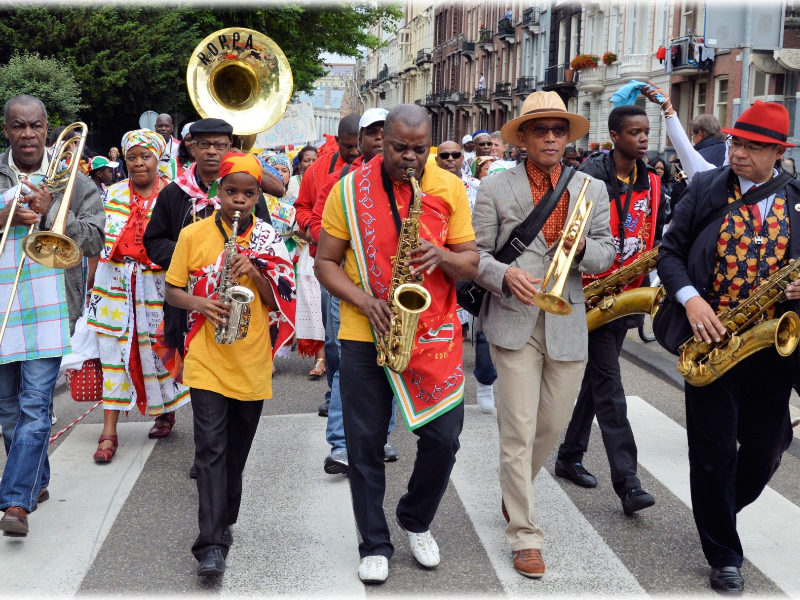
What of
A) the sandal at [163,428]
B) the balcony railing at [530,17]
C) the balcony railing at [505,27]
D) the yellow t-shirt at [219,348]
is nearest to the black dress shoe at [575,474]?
the yellow t-shirt at [219,348]

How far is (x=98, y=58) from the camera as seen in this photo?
24.2m

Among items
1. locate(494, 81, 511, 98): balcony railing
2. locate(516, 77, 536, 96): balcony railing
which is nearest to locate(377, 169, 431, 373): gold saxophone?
Result: locate(516, 77, 536, 96): balcony railing

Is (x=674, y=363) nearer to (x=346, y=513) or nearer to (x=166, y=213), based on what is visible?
(x=346, y=513)

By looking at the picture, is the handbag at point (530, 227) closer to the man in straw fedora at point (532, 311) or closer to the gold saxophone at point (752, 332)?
the man in straw fedora at point (532, 311)

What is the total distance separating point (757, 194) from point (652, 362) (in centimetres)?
539

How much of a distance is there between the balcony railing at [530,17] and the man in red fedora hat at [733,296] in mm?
47750

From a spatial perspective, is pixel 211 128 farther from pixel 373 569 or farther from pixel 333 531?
pixel 373 569

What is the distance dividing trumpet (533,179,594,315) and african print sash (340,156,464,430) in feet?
1.46

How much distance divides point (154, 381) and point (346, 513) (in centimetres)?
194

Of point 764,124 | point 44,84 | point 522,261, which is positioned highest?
point 44,84

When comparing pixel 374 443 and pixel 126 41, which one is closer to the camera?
pixel 374 443

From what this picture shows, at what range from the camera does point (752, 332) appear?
418 centimetres

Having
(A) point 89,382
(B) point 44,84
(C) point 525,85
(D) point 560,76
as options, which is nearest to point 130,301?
(A) point 89,382

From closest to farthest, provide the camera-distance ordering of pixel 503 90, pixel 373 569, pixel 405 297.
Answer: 1. pixel 405 297
2. pixel 373 569
3. pixel 503 90
